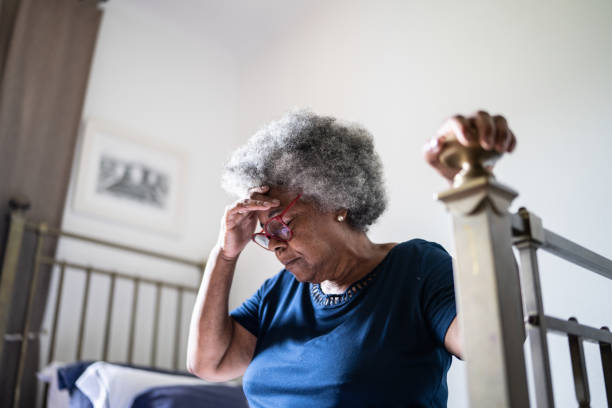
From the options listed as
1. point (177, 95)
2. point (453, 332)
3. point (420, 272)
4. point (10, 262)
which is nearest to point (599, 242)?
point (420, 272)

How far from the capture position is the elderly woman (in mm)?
943

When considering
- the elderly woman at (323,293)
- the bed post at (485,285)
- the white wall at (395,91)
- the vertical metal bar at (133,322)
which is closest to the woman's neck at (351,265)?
the elderly woman at (323,293)

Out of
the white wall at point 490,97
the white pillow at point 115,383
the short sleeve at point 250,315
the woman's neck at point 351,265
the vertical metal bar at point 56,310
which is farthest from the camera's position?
the vertical metal bar at point 56,310

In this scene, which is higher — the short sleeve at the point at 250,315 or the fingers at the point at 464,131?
the fingers at the point at 464,131

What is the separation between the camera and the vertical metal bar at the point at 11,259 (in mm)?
2189

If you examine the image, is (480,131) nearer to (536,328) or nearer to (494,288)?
(494,288)

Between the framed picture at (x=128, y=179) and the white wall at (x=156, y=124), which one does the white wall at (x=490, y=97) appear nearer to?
the white wall at (x=156, y=124)

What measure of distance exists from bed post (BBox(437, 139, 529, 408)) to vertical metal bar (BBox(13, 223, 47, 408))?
211 centimetres

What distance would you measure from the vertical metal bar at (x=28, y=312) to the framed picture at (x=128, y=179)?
0.29 meters

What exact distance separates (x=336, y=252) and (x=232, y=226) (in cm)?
25

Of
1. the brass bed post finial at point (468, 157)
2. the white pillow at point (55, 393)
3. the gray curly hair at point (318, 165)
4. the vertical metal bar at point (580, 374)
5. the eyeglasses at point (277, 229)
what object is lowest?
the white pillow at point (55, 393)

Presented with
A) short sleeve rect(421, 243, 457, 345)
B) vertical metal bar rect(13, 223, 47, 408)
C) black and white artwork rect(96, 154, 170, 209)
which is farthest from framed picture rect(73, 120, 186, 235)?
short sleeve rect(421, 243, 457, 345)

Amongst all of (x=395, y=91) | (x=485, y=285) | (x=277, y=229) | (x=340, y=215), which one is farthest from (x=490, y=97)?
(x=485, y=285)

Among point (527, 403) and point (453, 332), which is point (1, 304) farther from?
point (527, 403)
